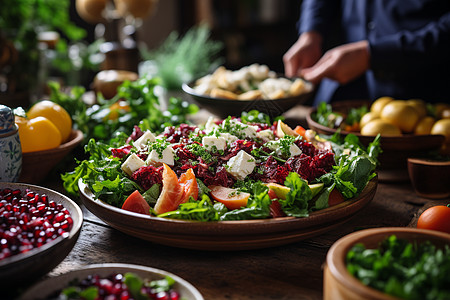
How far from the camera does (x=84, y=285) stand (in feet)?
2.99

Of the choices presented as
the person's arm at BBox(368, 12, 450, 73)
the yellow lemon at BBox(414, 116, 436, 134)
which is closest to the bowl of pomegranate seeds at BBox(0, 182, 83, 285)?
the yellow lemon at BBox(414, 116, 436, 134)

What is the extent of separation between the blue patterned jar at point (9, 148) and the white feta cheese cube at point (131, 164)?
35 centimetres

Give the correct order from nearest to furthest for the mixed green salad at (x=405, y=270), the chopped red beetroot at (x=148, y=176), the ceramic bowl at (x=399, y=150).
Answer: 1. the mixed green salad at (x=405, y=270)
2. the chopped red beetroot at (x=148, y=176)
3. the ceramic bowl at (x=399, y=150)

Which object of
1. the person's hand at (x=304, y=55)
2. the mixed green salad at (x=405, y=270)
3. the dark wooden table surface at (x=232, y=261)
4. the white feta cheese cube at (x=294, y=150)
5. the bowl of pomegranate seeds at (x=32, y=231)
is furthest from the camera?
the person's hand at (x=304, y=55)

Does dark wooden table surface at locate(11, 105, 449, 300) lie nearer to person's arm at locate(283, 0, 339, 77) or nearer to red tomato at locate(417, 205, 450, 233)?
red tomato at locate(417, 205, 450, 233)

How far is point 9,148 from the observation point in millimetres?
1381

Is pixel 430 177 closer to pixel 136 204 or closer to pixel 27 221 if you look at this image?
pixel 136 204

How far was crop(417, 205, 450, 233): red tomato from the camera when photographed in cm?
120

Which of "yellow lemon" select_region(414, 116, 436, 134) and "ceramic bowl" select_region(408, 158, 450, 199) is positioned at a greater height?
"yellow lemon" select_region(414, 116, 436, 134)

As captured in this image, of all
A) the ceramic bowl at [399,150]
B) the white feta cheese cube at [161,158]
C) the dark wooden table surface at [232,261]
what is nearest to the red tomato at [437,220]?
the dark wooden table surface at [232,261]

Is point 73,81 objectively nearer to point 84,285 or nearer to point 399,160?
point 399,160

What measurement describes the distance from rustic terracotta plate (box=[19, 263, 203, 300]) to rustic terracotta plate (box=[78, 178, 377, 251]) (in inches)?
7.5

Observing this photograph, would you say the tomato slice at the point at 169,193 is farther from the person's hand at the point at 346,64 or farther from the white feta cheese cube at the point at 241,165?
the person's hand at the point at 346,64

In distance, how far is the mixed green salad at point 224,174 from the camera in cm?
119
